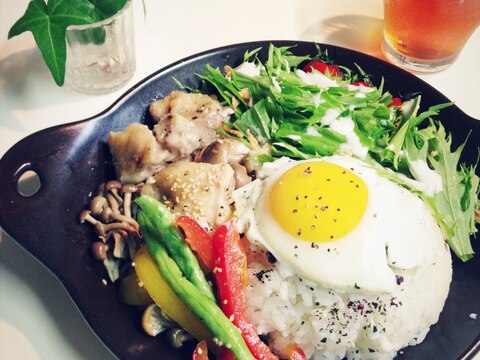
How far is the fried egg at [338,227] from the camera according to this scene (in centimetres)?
176

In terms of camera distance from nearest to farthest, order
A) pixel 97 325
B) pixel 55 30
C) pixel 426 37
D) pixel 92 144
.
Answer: pixel 97 325 < pixel 92 144 < pixel 55 30 < pixel 426 37

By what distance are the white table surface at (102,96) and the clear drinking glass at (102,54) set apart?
0.21 feet

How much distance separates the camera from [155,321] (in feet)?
5.85

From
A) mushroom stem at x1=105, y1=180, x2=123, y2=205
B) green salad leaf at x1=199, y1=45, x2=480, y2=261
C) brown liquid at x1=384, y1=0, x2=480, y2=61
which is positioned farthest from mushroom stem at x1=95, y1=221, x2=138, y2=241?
brown liquid at x1=384, y1=0, x2=480, y2=61

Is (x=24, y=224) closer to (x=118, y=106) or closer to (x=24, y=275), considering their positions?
(x=24, y=275)

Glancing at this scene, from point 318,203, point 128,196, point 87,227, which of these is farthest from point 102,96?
point 318,203

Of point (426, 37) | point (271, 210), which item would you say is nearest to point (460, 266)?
point (271, 210)

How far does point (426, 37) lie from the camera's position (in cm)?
278

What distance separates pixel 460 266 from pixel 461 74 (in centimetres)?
142

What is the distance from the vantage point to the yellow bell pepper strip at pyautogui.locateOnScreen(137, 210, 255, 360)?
1684 millimetres

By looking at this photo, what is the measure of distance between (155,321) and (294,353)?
1.59 feet

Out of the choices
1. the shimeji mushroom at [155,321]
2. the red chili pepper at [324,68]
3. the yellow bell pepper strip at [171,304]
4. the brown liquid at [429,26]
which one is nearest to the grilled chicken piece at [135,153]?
the yellow bell pepper strip at [171,304]

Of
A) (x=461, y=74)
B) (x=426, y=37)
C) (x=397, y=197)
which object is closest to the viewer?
(x=397, y=197)

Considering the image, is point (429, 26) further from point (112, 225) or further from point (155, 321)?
point (155, 321)
